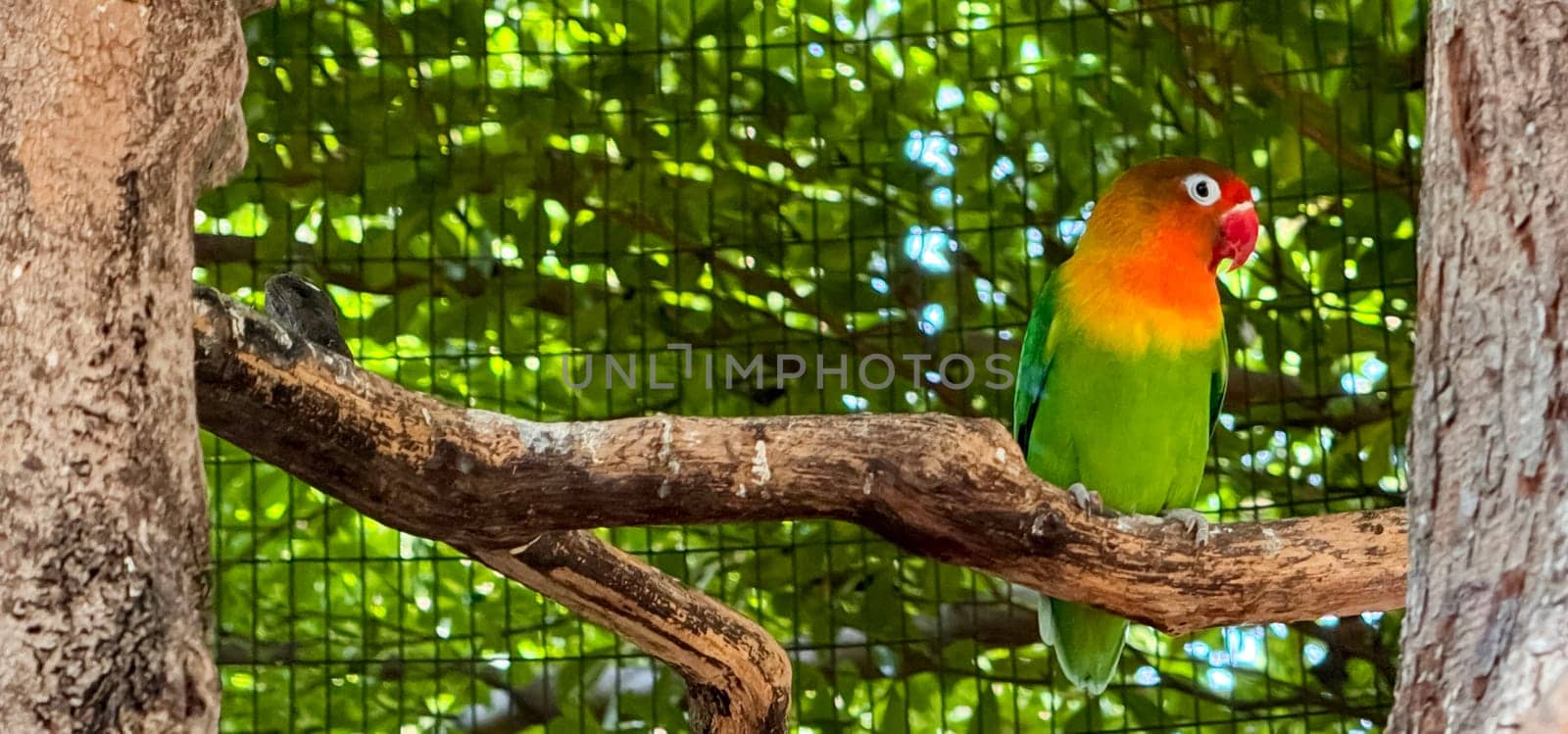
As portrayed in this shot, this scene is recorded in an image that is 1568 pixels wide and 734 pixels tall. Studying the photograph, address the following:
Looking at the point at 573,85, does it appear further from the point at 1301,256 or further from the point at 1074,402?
the point at 1301,256

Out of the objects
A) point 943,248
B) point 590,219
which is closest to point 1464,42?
point 943,248

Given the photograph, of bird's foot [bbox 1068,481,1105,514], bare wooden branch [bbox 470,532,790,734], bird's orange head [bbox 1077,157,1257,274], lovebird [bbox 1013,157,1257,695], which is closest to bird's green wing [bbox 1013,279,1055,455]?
lovebird [bbox 1013,157,1257,695]

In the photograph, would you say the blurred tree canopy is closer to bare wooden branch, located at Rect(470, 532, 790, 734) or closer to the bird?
bare wooden branch, located at Rect(470, 532, 790, 734)

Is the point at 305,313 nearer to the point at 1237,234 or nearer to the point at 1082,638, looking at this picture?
the point at 1082,638

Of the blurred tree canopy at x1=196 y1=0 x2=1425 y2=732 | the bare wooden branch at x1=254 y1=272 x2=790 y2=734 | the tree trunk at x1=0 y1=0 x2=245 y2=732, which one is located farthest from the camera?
the blurred tree canopy at x1=196 y1=0 x2=1425 y2=732

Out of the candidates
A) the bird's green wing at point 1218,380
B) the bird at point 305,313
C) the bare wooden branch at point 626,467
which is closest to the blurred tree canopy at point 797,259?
the bird's green wing at point 1218,380

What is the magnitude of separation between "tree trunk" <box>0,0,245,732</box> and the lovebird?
1.65 meters

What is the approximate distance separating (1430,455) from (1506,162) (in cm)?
20

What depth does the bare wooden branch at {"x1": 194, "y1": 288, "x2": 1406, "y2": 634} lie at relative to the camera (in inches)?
61.6

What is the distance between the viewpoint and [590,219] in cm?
326

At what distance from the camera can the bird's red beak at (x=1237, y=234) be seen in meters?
2.68

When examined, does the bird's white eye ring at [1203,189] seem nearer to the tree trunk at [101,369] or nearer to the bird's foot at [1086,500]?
the bird's foot at [1086,500]

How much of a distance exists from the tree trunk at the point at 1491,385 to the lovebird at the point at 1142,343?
149 centimetres

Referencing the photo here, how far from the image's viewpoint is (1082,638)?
2.55 metres
